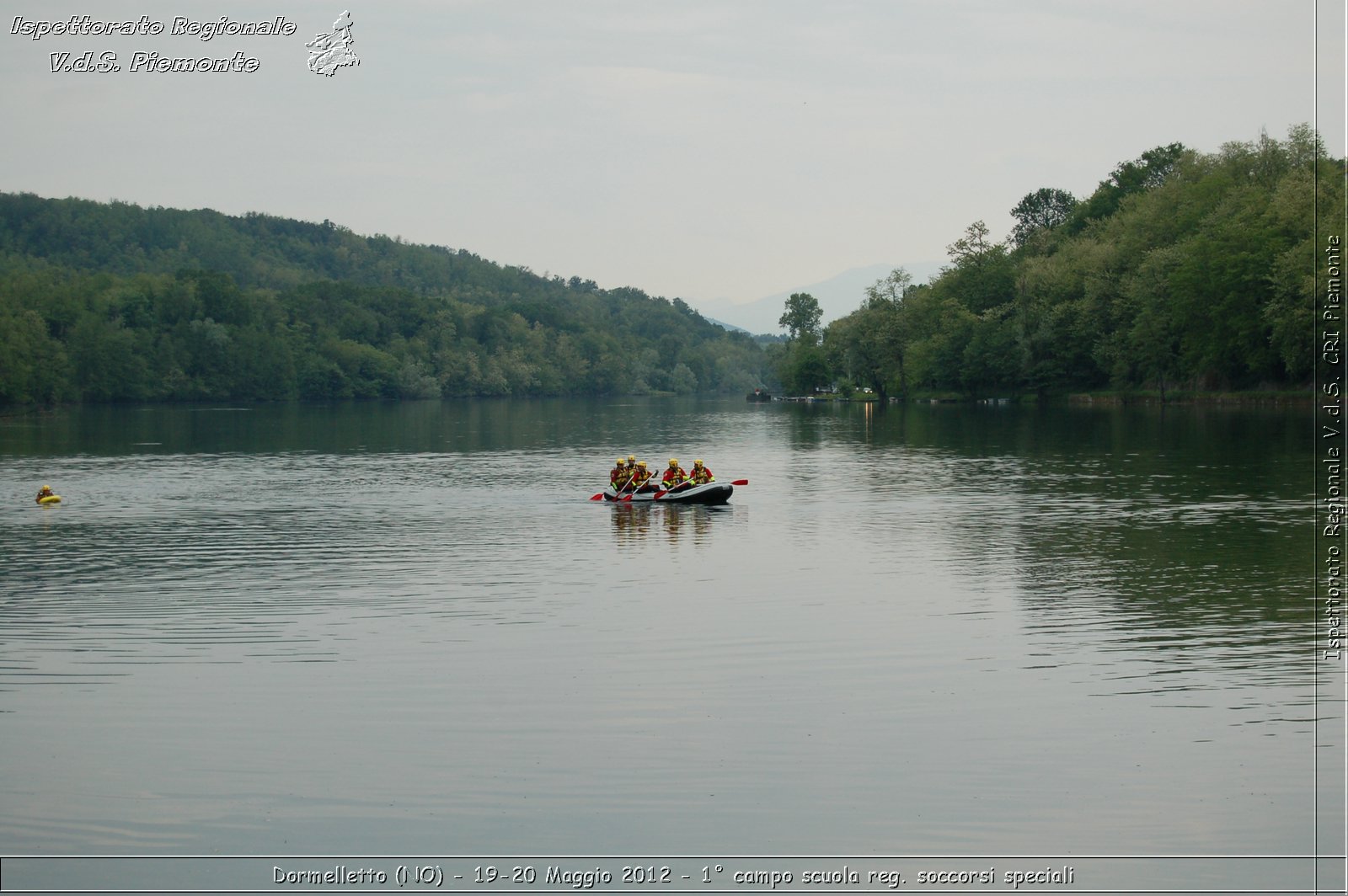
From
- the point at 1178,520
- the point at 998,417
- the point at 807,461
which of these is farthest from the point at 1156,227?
the point at 1178,520

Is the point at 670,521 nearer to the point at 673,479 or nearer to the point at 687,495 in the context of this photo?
the point at 687,495

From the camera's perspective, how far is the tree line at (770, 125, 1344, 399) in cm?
8719

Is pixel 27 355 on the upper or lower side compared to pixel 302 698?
upper

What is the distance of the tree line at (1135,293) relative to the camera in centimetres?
8719

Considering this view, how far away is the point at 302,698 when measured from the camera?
51.2ft

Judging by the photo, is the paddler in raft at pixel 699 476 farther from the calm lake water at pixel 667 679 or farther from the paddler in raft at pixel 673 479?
the calm lake water at pixel 667 679

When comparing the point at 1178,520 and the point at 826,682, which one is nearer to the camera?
the point at 826,682

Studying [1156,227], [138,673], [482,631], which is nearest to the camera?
[138,673]

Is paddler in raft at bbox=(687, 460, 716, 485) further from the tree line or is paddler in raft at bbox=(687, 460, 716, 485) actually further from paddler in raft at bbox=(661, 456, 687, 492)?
the tree line

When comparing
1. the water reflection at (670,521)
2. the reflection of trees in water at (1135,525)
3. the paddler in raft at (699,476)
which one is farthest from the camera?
the paddler in raft at (699,476)

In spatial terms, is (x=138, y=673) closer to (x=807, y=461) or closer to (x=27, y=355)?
(x=807, y=461)

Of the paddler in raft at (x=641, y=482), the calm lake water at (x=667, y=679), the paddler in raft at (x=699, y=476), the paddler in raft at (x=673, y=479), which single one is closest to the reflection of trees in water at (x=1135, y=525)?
the calm lake water at (x=667, y=679)

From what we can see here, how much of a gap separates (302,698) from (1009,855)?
8693 millimetres

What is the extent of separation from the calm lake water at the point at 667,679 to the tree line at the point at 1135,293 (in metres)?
43.3
